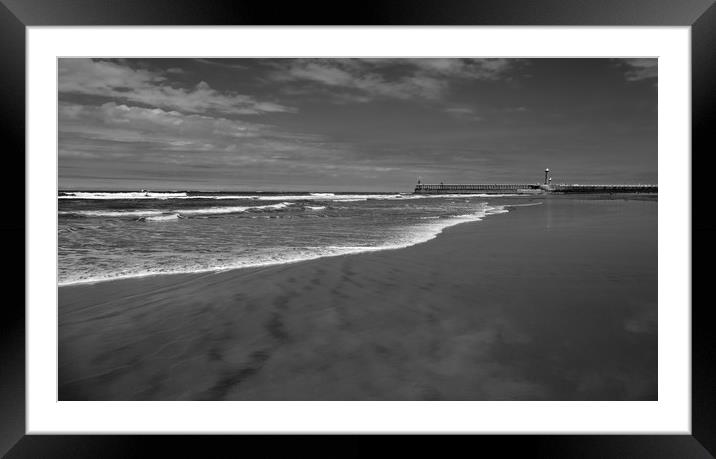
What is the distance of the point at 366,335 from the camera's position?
241cm

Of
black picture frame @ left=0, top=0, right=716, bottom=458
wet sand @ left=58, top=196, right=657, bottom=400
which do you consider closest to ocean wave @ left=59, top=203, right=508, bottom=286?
wet sand @ left=58, top=196, right=657, bottom=400

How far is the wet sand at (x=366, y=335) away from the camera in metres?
1.87

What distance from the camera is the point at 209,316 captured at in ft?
9.05

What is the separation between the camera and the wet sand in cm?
187

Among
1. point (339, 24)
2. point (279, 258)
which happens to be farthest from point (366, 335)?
point (279, 258)

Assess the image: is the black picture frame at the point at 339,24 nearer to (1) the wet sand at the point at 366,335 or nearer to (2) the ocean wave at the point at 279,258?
(1) the wet sand at the point at 366,335

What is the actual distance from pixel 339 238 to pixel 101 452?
547 cm

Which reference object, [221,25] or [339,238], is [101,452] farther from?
[339,238]

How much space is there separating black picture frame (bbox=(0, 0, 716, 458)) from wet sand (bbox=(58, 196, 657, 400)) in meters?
0.23

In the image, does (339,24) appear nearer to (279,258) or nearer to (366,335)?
(366,335)

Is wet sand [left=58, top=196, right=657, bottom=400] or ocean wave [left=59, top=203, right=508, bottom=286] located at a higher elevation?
ocean wave [left=59, top=203, right=508, bottom=286]

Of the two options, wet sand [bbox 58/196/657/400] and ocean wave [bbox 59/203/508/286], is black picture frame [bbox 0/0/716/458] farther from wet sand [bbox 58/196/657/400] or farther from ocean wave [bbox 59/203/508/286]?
ocean wave [bbox 59/203/508/286]

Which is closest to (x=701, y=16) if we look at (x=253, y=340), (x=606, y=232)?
(x=253, y=340)

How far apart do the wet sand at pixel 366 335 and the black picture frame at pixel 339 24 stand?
234 mm
